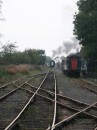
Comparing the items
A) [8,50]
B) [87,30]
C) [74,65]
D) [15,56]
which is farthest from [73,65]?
[15,56]

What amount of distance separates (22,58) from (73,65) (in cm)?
4850

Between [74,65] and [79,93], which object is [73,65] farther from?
[79,93]

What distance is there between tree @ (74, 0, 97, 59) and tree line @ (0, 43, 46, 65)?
15.5 meters

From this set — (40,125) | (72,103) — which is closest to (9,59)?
(72,103)

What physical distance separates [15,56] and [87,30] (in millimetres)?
37741

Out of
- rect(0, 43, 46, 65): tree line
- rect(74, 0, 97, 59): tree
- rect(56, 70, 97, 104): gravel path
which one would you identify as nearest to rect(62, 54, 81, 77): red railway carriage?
rect(74, 0, 97, 59): tree

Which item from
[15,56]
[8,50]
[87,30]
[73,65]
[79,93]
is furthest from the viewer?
[15,56]

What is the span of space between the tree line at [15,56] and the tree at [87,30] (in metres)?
15.5

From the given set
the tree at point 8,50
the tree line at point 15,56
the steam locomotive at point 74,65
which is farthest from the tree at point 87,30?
the tree at point 8,50

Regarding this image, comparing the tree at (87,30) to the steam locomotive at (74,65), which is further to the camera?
the tree at (87,30)

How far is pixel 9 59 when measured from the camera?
247 ft

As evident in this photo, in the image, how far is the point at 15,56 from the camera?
86250mm

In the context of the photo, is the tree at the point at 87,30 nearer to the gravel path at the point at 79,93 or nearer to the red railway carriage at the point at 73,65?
the red railway carriage at the point at 73,65

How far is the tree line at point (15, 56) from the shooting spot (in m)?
70.4
